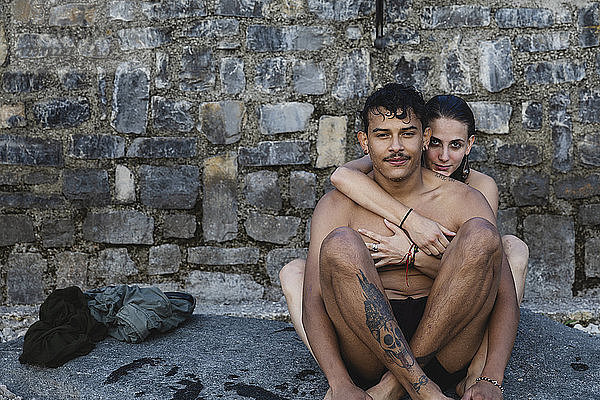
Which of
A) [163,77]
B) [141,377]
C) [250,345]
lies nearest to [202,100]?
[163,77]

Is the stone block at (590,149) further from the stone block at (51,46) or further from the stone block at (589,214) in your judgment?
the stone block at (51,46)

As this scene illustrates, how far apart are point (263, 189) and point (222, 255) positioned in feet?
1.51

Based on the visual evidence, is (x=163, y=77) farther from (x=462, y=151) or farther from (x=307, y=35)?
(x=462, y=151)

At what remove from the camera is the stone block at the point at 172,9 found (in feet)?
13.9

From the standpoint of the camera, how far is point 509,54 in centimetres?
418

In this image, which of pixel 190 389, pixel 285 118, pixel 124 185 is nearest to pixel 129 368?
pixel 190 389

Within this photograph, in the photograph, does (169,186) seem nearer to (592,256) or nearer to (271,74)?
(271,74)

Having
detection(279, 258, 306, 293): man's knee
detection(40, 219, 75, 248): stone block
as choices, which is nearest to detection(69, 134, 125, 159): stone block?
detection(40, 219, 75, 248): stone block

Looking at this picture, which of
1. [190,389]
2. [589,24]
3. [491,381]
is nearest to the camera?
[491,381]

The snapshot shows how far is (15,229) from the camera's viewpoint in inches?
168

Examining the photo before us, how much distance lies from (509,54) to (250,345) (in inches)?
87.5

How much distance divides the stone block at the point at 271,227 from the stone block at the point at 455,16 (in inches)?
54.6

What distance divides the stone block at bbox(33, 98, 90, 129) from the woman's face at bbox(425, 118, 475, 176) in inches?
86.0

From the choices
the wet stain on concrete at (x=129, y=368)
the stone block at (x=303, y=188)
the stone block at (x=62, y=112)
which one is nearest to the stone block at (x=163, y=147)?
the stone block at (x=62, y=112)
